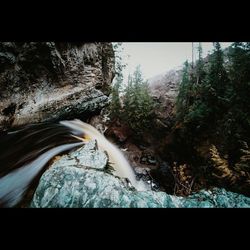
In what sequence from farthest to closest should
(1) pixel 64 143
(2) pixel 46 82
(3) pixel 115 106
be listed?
(3) pixel 115 106 → (2) pixel 46 82 → (1) pixel 64 143

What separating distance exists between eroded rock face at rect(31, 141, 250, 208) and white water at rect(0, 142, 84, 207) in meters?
0.57

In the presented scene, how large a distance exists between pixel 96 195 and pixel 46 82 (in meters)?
4.61

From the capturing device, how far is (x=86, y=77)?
24.6 feet

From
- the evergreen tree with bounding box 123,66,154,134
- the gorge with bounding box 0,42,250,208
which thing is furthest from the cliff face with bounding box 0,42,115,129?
the evergreen tree with bounding box 123,66,154,134

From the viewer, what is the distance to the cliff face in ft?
19.5

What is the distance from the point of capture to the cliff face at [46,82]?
595 cm

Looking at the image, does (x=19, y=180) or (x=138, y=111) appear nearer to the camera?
(x=19, y=180)

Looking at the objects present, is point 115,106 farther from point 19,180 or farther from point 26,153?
point 19,180

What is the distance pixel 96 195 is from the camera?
9.93 feet

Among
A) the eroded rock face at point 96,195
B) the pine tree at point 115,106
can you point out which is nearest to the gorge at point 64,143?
the eroded rock face at point 96,195

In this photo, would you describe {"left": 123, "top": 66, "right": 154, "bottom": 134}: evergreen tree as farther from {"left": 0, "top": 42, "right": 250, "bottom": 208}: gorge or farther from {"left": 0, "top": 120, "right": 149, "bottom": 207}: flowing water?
{"left": 0, "top": 120, "right": 149, "bottom": 207}: flowing water

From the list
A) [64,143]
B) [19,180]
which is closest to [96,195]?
[19,180]

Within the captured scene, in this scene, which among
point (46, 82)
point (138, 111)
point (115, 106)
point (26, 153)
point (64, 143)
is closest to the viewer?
point (26, 153)
